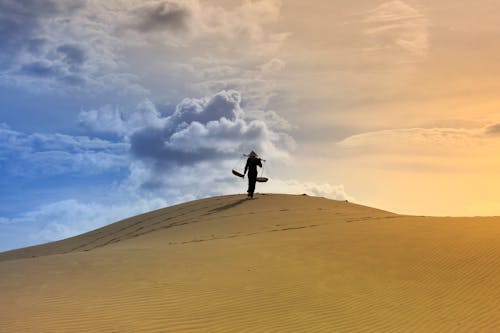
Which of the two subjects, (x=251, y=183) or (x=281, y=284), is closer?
(x=281, y=284)

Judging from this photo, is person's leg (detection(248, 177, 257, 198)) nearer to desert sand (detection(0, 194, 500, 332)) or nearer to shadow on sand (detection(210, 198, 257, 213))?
shadow on sand (detection(210, 198, 257, 213))

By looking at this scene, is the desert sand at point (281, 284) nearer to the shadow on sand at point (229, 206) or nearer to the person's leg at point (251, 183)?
the shadow on sand at point (229, 206)

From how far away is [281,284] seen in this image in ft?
36.4

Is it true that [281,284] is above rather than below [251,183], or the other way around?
below

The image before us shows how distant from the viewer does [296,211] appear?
83.3 ft

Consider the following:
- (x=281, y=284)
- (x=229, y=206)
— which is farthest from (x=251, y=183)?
(x=281, y=284)

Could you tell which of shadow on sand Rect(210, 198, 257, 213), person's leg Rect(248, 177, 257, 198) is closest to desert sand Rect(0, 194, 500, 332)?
shadow on sand Rect(210, 198, 257, 213)

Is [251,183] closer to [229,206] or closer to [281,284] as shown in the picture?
[229,206]

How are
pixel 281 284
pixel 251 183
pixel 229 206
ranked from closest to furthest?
1. pixel 281 284
2. pixel 229 206
3. pixel 251 183

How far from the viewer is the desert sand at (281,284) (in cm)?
903

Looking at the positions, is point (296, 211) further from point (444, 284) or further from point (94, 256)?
point (444, 284)

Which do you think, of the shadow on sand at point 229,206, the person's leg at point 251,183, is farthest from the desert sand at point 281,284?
the person's leg at point 251,183

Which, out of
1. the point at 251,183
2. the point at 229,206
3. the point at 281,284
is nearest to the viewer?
the point at 281,284

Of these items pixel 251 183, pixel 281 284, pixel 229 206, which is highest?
pixel 251 183
